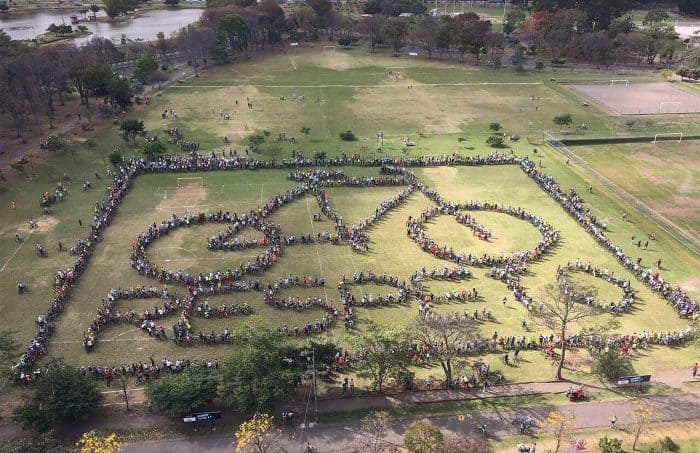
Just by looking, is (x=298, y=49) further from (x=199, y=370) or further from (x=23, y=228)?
(x=199, y=370)

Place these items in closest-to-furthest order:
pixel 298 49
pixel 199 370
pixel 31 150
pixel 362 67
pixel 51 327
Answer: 1. pixel 199 370
2. pixel 51 327
3. pixel 31 150
4. pixel 362 67
5. pixel 298 49

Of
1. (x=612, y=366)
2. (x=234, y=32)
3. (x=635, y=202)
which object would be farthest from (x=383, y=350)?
(x=234, y=32)

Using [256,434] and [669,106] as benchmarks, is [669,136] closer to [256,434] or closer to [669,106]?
[669,106]

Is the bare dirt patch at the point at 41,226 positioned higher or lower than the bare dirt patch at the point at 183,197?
lower

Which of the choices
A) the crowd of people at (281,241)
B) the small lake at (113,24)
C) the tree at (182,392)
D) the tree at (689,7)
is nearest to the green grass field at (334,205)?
the crowd of people at (281,241)

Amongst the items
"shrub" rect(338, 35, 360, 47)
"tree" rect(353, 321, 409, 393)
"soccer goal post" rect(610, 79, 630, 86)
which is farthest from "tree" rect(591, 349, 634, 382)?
"shrub" rect(338, 35, 360, 47)

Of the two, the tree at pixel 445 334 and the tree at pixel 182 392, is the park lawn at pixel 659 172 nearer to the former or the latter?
the tree at pixel 445 334

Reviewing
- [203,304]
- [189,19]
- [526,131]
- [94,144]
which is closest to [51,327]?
[203,304]
